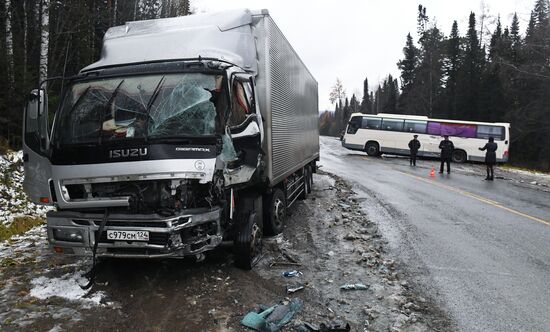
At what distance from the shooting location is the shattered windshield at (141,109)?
4.86 meters

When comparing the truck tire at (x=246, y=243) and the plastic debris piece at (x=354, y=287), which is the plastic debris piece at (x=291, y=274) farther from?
the plastic debris piece at (x=354, y=287)

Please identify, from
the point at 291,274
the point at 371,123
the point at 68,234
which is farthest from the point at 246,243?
the point at 371,123

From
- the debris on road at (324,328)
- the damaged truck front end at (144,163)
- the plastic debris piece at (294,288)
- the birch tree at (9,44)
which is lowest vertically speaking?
the plastic debris piece at (294,288)

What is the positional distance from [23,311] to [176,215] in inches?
75.7

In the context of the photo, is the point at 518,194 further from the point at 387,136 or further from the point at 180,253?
the point at 387,136

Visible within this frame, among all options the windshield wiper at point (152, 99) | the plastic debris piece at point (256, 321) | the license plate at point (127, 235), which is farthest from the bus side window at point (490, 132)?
the license plate at point (127, 235)

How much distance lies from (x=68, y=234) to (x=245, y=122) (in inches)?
101

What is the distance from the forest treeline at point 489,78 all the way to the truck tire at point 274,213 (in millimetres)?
26330

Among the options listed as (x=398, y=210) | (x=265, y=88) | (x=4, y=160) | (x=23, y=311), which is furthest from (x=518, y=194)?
(x=4, y=160)

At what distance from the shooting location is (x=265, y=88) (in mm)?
6418

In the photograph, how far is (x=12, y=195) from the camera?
31.4 feet

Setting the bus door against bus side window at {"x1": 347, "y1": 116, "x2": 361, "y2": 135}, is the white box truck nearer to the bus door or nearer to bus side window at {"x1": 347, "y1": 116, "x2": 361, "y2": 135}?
the bus door

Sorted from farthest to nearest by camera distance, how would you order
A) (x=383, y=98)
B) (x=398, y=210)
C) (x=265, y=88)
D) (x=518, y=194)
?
(x=383, y=98), (x=518, y=194), (x=398, y=210), (x=265, y=88)

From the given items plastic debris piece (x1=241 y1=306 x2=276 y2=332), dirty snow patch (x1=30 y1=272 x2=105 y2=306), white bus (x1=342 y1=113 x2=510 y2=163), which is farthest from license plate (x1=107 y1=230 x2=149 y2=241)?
white bus (x1=342 y1=113 x2=510 y2=163)
